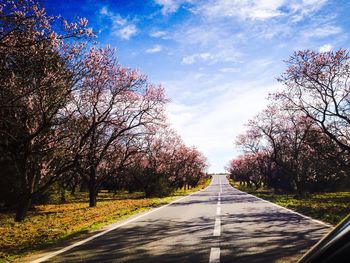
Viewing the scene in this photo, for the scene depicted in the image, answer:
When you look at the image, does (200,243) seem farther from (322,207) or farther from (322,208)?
(322,207)

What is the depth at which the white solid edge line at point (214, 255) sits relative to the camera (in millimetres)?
6354

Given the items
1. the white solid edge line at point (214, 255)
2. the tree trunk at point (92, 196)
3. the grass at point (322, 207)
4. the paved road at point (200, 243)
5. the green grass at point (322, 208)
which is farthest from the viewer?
the tree trunk at point (92, 196)

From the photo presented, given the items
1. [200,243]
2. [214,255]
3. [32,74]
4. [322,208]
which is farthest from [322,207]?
[32,74]

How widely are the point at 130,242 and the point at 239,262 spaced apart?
347 cm

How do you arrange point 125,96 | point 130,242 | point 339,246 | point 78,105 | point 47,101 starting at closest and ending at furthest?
point 339,246 < point 130,242 < point 47,101 < point 78,105 < point 125,96

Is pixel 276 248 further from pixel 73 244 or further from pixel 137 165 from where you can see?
pixel 137 165

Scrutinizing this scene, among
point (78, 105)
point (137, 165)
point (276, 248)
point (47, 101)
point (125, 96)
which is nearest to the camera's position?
→ point (276, 248)

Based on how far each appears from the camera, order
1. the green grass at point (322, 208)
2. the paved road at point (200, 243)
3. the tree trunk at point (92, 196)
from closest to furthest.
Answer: the paved road at point (200, 243) < the green grass at point (322, 208) < the tree trunk at point (92, 196)

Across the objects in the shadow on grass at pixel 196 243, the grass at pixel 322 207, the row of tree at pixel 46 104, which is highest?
the row of tree at pixel 46 104

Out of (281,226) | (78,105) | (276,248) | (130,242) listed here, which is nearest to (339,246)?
(276,248)

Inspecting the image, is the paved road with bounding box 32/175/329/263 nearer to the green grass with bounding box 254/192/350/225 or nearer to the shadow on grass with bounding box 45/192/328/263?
the shadow on grass with bounding box 45/192/328/263

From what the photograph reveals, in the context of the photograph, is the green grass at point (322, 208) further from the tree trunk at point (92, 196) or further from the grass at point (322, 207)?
the tree trunk at point (92, 196)

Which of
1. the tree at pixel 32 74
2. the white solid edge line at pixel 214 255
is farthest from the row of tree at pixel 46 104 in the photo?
the white solid edge line at pixel 214 255

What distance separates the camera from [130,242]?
8.55 metres
